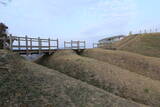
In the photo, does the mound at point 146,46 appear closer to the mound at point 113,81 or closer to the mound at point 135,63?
the mound at point 135,63

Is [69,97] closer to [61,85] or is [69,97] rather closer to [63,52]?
[61,85]

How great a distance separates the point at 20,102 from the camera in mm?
7664

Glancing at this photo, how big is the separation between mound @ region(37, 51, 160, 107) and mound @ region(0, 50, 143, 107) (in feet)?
7.11

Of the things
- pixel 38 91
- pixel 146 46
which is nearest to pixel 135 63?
pixel 38 91

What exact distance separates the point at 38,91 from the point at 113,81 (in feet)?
23.5

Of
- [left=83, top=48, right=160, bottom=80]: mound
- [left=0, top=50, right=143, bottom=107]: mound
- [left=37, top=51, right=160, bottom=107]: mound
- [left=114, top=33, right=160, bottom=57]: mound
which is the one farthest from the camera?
[left=114, top=33, right=160, bottom=57]: mound

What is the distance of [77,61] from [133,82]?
6061 mm

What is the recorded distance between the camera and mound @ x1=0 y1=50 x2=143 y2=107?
7.91m

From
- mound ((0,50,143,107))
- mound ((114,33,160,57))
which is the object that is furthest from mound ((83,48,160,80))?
mound ((0,50,143,107))

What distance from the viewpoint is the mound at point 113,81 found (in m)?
12.5

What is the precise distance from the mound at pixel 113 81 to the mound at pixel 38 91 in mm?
2168

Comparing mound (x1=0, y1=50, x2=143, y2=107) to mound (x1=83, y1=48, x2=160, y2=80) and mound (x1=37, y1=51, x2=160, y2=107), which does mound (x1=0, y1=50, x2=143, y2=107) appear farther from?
mound (x1=83, y1=48, x2=160, y2=80)

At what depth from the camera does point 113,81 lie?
13.8m

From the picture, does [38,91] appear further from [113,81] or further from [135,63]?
[135,63]
